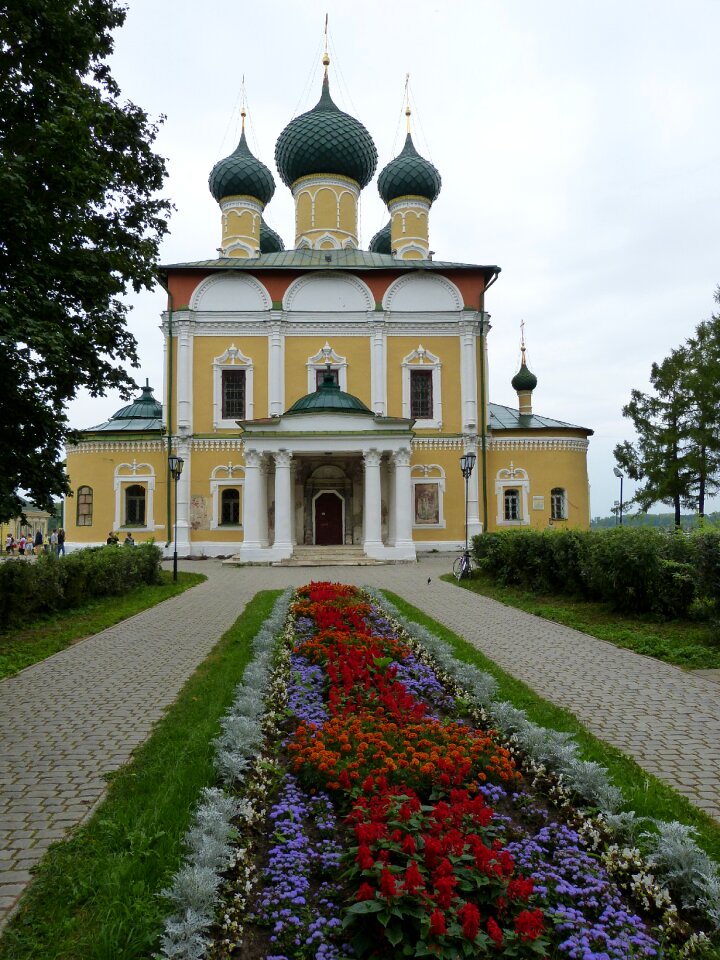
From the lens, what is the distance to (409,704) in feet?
17.4

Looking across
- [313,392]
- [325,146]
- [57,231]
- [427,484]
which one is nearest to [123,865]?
[57,231]

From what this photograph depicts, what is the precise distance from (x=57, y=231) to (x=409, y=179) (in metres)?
27.4

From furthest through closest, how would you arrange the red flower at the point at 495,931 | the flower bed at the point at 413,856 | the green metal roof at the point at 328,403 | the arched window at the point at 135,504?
the arched window at the point at 135,504
the green metal roof at the point at 328,403
the flower bed at the point at 413,856
the red flower at the point at 495,931

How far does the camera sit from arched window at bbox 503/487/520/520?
1145 inches

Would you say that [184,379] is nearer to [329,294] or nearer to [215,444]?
[215,444]

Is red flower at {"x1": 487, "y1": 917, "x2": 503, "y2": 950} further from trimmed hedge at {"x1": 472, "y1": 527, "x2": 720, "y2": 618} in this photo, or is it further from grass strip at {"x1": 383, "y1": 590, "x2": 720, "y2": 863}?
trimmed hedge at {"x1": 472, "y1": 527, "x2": 720, "y2": 618}

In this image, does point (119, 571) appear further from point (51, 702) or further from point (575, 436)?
point (575, 436)

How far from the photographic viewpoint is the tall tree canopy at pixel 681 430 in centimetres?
2855

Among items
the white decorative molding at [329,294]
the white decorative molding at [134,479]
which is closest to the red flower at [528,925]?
the white decorative molding at [134,479]

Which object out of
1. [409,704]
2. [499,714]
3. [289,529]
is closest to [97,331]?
[409,704]

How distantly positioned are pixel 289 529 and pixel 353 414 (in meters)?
4.68

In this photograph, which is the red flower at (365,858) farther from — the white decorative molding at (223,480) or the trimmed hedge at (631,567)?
the white decorative molding at (223,480)

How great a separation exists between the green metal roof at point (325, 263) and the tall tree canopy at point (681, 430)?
976 cm

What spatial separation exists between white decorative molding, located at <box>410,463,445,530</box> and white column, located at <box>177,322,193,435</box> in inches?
378
